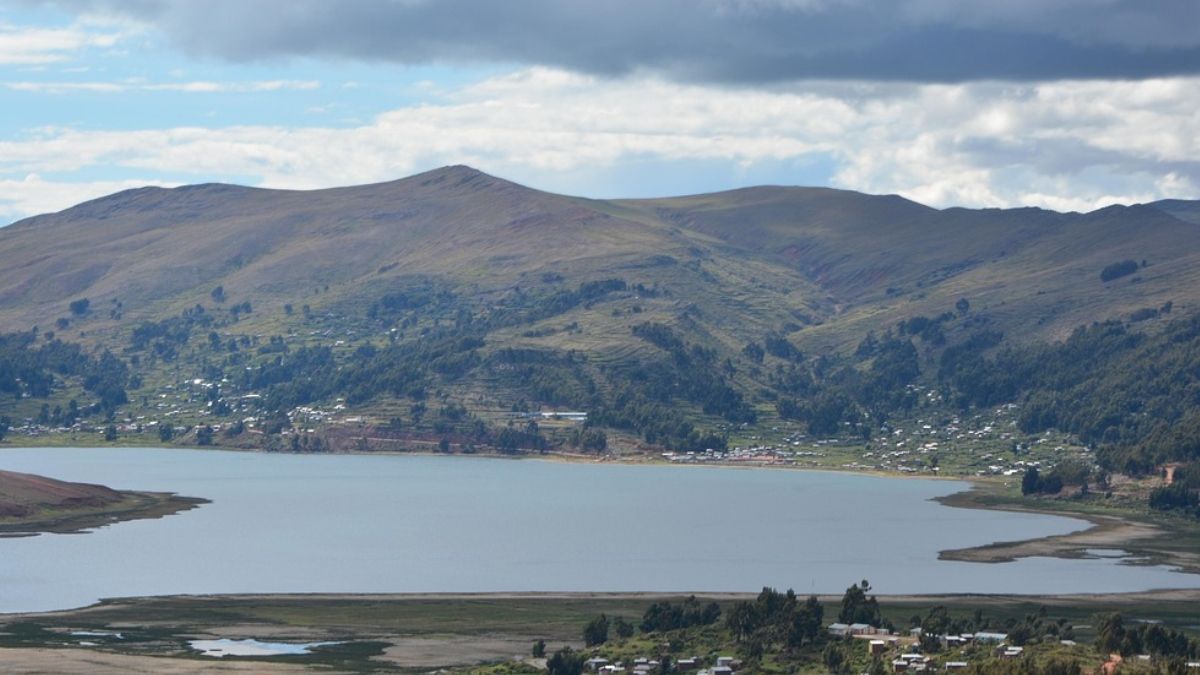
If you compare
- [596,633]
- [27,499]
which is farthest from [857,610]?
[27,499]

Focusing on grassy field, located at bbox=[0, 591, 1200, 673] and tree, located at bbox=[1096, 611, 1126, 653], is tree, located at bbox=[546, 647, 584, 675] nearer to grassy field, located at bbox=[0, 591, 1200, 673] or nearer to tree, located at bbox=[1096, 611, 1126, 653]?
grassy field, located at bbox=[0, 591, 1200, 673]

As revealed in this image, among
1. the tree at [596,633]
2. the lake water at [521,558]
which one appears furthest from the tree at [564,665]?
the lake water at [521,558]

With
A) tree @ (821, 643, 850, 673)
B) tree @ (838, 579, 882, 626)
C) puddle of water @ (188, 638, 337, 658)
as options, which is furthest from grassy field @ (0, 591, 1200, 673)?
tree @ (821, 643, 850, 673)

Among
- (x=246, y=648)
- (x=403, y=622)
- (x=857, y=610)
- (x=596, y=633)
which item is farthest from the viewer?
(x=403, y=622)

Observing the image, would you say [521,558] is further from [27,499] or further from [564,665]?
[564,665]

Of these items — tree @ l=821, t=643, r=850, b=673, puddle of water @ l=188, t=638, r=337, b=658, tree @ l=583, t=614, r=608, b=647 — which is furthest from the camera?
tree @ l=583, t=614, r=608, b=647

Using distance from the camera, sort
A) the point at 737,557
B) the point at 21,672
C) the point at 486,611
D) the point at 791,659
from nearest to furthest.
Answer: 1. the point at 21,672
2. the point at 791,659
3. the point at 486,611
4. the point at 737,557

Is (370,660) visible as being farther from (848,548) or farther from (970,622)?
(848,548)

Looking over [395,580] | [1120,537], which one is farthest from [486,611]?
[1120,537]
